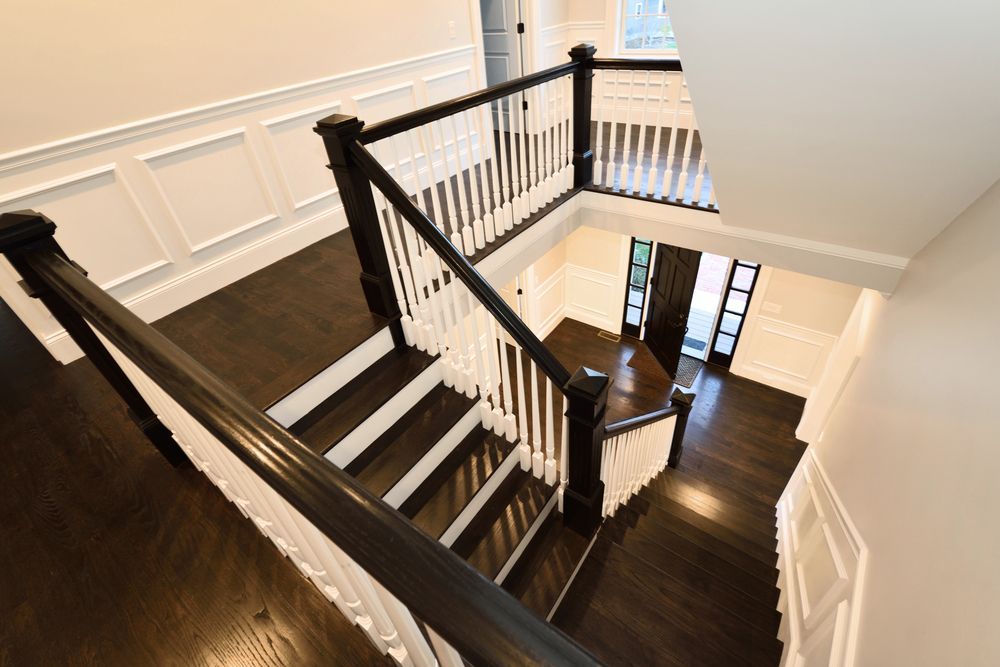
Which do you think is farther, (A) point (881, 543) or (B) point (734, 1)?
(A) point (881, 543)

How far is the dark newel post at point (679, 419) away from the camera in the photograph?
3.58 m

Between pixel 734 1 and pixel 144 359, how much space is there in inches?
80.5

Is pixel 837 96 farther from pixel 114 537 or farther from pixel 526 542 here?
pixel 114 537

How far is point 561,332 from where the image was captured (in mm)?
6812

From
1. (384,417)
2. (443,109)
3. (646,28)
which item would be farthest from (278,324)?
(646,28)

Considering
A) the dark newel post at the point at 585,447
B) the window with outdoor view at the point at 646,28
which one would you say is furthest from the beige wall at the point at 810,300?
the dark newel post at the point at 585,447

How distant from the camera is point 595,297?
6609 millimetres

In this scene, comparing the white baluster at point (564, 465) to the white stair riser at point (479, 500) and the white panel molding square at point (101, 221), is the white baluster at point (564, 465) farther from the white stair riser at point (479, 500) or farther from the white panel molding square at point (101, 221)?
the white panel molding square at point (101, 221)

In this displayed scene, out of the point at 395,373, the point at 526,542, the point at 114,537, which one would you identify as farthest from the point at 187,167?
the point at 526,542

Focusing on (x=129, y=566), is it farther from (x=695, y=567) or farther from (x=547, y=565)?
(x=695, y=567)

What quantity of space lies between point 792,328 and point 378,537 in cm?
564

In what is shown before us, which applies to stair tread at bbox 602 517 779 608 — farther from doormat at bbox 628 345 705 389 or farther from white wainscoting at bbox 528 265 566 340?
white wainscoting at bbox 528 265 566 340

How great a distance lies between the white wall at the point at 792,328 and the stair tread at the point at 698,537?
2.98 meters

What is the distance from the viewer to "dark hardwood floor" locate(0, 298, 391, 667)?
47.6 inches
